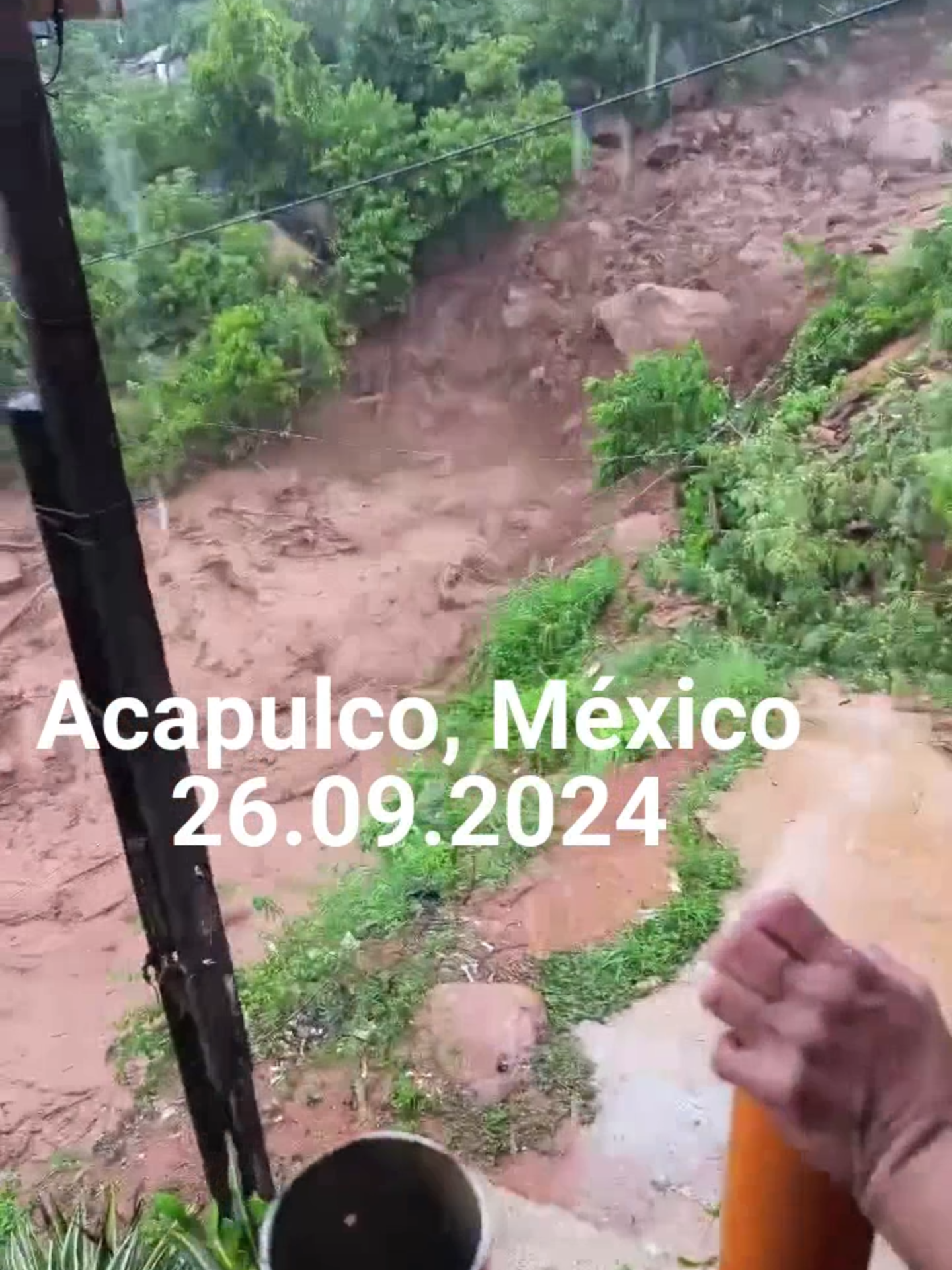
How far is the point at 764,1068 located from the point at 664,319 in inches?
222

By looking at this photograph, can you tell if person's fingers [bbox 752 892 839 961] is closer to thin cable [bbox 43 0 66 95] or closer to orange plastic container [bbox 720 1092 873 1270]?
orange plastic container [bbox 720 1092 873 1270]

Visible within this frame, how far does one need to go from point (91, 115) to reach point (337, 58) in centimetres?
141

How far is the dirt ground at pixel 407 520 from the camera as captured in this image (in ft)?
9.89

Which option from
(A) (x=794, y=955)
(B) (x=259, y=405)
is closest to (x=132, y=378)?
(B) (x=259, y=405)

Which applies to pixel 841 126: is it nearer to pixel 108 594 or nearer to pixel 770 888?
pixel 770 888

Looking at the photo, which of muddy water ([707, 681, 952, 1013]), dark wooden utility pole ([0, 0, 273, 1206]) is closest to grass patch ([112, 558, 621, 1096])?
muddy water ([707, 681, 952, 1013])

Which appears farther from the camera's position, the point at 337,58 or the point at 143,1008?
the point at 337,58

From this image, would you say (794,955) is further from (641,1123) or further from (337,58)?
(337,58)

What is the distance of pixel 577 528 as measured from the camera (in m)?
5.23

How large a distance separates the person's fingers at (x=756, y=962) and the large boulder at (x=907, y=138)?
6.64 metres

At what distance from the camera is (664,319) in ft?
19.0

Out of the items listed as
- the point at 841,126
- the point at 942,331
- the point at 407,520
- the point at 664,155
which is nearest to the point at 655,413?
the point at 942,331

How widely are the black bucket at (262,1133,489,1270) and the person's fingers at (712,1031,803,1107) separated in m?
0.76

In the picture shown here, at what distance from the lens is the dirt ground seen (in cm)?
301
